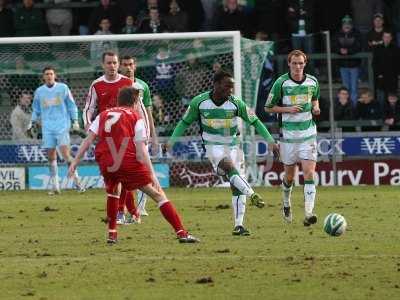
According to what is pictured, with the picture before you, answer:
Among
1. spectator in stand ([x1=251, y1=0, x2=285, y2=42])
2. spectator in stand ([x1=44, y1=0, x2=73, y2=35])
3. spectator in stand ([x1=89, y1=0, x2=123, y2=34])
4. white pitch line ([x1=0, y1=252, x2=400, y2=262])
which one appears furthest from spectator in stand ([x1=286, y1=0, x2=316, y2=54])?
white pitch line ([x1=0, y1=252, x2=400, y2=262])

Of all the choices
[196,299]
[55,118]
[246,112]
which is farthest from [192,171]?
[196,299]

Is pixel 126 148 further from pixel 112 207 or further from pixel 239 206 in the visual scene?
pixel 239 206

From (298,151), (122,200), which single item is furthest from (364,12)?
(122,200)

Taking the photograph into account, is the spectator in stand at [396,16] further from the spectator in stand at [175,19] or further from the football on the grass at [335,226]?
the football on the grass at [335,226]

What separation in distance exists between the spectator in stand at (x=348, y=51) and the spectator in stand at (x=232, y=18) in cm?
195

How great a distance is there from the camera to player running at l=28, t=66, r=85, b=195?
2398cm

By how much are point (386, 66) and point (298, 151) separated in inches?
415

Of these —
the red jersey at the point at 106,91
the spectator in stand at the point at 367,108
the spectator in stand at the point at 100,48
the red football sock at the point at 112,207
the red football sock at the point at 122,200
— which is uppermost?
the spectator in stand at the point at 100,48

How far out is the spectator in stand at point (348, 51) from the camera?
1068 inches

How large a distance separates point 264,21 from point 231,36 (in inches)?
132

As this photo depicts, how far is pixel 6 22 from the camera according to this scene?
2816 centimetres

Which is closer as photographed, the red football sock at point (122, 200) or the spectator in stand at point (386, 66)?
the red football sock at point (122, 200)

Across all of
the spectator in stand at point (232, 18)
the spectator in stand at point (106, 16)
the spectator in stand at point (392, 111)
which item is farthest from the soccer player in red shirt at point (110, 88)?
the spectator in stand at point (106, 16)

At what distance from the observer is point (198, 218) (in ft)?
60.0
